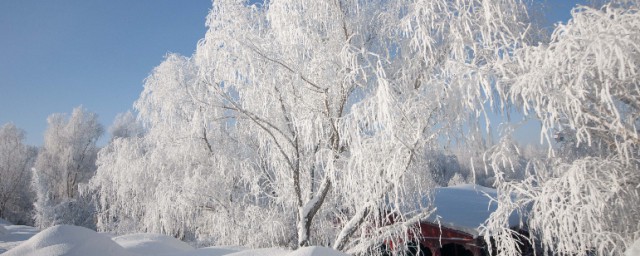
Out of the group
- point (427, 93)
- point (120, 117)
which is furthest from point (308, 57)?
point (120, 117)

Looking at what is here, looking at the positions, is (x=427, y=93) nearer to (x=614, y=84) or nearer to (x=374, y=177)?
(x=374, y=177)

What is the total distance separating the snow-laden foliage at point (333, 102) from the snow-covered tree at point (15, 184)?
27656 millimetres

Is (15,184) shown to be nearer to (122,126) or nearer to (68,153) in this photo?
(68,153)

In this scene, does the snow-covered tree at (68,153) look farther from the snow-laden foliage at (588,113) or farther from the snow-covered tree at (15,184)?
the snow-laden foliage at (588,113)

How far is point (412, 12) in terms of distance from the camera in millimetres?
5438

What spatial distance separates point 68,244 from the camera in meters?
4.42

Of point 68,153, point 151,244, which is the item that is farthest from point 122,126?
point 151,244

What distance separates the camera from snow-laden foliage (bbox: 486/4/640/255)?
3453mm

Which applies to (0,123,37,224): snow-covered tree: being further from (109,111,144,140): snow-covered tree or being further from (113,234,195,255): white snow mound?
(113,234,195,255): white snow mound

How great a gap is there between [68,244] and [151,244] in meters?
1.48

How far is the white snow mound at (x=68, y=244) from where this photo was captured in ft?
14.2

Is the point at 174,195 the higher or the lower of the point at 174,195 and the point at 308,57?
the lower

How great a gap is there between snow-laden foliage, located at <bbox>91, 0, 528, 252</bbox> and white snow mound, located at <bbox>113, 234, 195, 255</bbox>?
2008 millimetres

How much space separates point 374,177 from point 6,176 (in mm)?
34989
